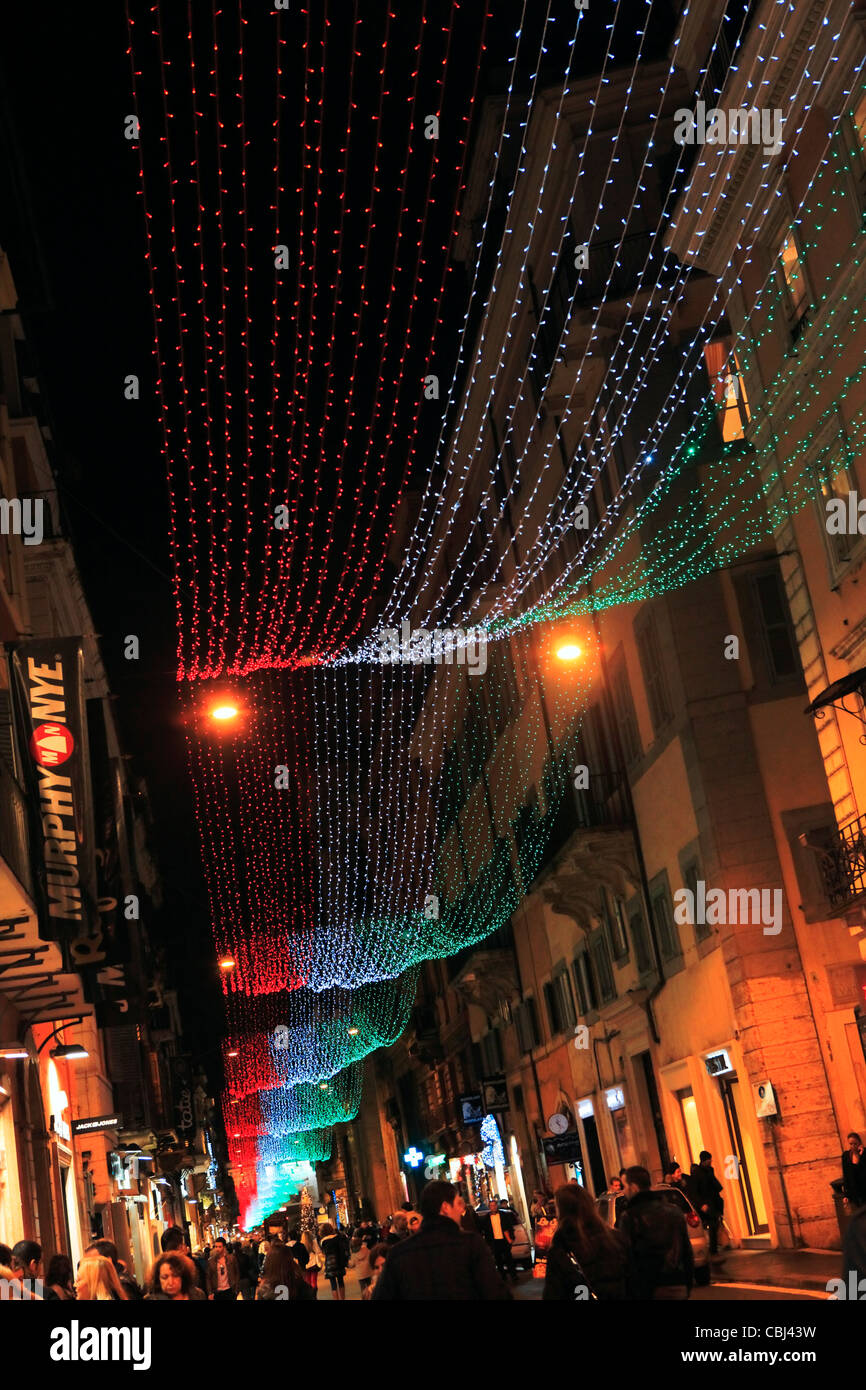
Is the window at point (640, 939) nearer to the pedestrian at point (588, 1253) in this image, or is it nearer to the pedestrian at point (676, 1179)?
the pedestrian at point (676, 1179)

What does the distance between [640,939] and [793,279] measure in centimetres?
1456

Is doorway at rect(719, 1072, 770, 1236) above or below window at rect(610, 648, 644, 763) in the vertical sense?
below

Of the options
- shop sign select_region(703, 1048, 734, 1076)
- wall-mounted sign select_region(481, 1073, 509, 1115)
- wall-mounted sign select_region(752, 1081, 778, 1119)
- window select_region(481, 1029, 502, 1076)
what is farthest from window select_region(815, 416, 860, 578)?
window select_region(481, 1029, 502, 1076)

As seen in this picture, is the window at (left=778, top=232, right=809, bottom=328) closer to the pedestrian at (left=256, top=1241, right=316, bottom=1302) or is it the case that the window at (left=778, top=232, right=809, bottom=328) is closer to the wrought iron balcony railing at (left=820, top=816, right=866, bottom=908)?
the wrought iron balcony railing at (left=820, top=816, right=866, bottom=908)

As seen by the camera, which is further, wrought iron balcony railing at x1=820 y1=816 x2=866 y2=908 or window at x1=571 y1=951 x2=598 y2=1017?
window at x1=571 y1=951 x2=598 y2=1017

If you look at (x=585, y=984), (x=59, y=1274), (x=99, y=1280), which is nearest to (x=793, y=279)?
(x=59, y=1274)

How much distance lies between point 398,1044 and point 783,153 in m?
62.7

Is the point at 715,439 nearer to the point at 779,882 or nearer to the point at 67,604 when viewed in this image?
the point at 779,882

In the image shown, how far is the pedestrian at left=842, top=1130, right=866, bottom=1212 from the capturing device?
18.9 metres

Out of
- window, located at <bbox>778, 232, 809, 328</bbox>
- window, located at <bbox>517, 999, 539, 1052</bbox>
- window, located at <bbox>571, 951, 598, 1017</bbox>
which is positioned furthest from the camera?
window, located at <bbox>517, 999, 539, 1052</bbox>

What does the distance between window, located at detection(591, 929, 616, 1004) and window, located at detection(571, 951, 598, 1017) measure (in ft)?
1.69

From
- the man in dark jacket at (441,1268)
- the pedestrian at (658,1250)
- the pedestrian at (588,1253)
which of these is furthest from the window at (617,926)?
the man in dark jacket at (441,1268)

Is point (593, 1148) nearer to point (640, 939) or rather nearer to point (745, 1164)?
point (640, 939)

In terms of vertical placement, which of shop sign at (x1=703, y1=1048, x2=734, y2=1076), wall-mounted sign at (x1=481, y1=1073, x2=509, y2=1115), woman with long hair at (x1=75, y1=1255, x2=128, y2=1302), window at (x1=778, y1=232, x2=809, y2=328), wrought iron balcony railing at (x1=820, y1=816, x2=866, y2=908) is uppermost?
window at (x1=778, y1=232, x2=809, y2=328)
